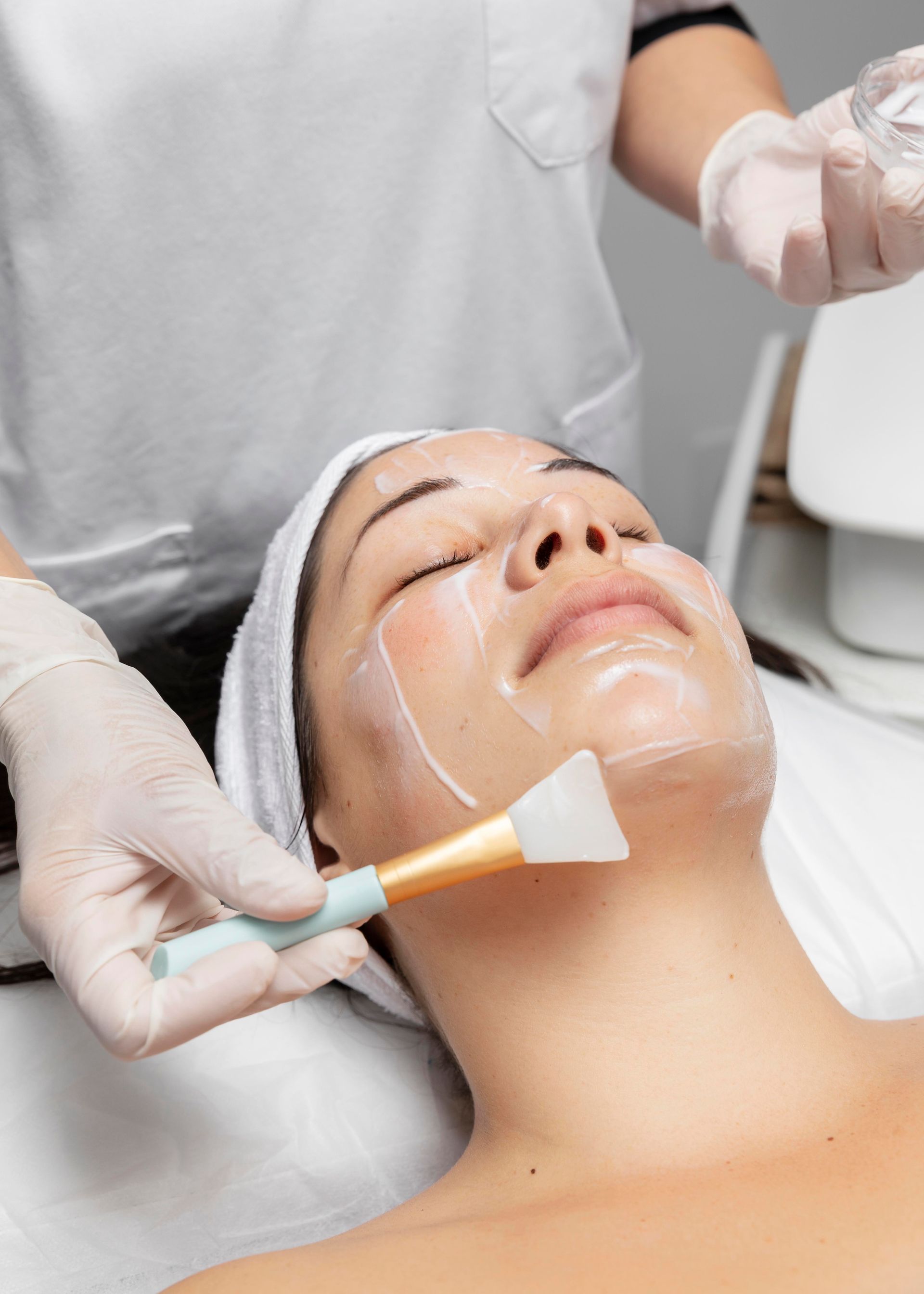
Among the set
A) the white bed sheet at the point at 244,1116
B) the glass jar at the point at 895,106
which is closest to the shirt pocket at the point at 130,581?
the white bed sheet at the point at 244,1116

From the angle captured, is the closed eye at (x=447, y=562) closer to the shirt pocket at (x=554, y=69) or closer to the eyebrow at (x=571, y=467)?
the eyebrow at (x=571, y=467)

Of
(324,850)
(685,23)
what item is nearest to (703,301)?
(685,23)

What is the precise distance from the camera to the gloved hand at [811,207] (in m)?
1.06

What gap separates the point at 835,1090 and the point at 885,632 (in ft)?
2.72

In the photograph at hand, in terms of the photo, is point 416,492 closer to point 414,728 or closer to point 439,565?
point 439,565

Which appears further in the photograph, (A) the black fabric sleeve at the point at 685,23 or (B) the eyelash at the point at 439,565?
(A) the black fabric sleeve at the point at 685,23

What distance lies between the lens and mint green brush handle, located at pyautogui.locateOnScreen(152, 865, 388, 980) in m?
0.76

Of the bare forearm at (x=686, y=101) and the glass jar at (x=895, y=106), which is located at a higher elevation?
the glass jar at (x=895, y=106)

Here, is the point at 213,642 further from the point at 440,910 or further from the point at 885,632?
the point at 885,632

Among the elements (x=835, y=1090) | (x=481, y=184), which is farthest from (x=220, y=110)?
(x=835, y=1090)

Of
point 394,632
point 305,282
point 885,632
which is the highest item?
point 305,282

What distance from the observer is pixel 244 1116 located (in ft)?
3.76

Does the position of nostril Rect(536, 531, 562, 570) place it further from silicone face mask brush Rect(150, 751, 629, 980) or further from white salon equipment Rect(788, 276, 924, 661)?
white salon equipment Rect(788, 276, 924, 661)

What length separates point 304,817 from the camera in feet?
3.63
